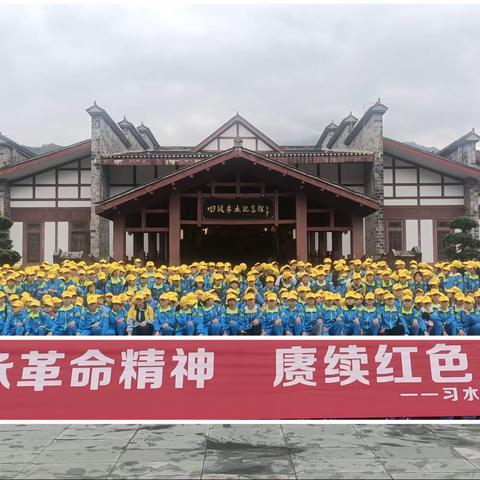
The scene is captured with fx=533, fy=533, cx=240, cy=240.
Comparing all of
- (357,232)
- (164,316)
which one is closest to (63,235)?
(357,232)

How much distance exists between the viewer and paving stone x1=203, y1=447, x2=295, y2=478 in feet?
17.5

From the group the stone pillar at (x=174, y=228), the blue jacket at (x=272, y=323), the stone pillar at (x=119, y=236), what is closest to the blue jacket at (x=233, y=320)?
the blue jacket at (x=272, y=323)

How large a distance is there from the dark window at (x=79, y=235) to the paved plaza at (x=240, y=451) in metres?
14.7

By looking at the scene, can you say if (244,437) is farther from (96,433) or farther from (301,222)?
(301,222)

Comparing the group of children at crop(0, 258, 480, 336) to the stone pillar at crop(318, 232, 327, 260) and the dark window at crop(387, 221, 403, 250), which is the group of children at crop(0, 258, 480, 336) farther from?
the dark window at crop(387, 221, 403, 250)

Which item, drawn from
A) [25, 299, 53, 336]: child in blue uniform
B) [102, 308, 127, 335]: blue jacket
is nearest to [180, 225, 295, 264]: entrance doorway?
[102, 308, 127, 335]: blue jacket

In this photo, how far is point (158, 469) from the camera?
5402 mm

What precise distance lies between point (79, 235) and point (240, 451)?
54.8 ft

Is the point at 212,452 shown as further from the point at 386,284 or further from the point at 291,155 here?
the point at 291,155

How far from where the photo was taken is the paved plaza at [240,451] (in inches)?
210

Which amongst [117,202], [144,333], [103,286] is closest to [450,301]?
[144,333]

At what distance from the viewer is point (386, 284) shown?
11.1 m

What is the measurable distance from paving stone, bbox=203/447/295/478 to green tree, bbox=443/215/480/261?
46.8 ft

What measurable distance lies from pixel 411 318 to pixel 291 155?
1211 cm
